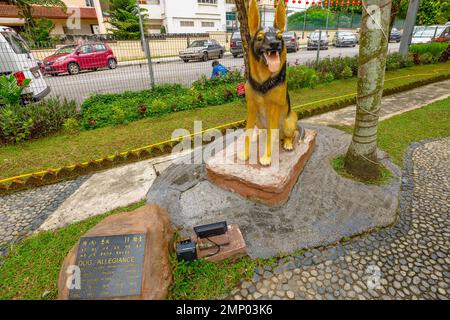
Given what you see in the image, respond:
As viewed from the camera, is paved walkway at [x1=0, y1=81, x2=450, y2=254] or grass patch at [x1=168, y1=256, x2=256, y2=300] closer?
grass patch at [x1=168, y1=256, x2=256, y2=300]

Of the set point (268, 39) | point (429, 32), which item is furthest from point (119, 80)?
point (429, 32)

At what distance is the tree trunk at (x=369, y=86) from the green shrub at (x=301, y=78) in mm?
5692

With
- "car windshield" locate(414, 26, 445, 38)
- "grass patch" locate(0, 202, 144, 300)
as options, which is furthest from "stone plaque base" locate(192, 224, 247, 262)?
"car windshield" locate(414, 26, 445, 38)

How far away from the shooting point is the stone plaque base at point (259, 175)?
3.49 metres

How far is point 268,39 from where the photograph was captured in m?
2.81

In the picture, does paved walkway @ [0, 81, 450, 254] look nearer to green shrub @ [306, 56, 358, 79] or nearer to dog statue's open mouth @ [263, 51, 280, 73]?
dog statue's open mouth @ [263, 51, 280, 73]

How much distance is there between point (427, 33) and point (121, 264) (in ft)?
92.8

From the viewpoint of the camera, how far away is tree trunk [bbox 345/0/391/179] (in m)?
3.31

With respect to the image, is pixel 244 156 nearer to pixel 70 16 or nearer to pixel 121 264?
pixel 121 264

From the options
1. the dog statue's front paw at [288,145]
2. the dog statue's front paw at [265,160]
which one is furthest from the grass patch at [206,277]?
the dog statue's front paw at [288,145]

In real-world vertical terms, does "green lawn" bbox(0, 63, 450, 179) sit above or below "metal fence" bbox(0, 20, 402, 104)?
below

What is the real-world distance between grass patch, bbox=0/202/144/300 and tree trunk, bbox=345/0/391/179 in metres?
3.86

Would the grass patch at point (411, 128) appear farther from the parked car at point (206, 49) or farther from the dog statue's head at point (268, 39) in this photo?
the parked car at point (206, 49)

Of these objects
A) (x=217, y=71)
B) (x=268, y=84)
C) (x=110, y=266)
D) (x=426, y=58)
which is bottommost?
(x=110, y=266)
